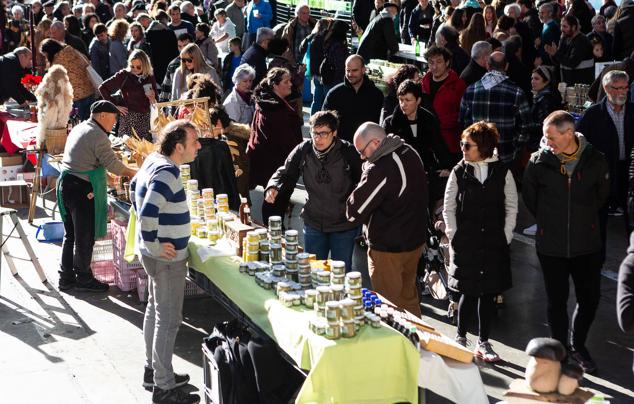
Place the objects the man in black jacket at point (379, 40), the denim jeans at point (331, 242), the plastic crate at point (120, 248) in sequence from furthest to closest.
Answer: the man in black jacket at point (379, 40), the plastic crate at point (120, 248), the denim jeans at point (331, 242)

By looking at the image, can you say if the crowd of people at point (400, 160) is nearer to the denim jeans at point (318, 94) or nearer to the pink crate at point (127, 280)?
the denim jeans at point (318, 94)

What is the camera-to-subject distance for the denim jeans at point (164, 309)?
6.45m

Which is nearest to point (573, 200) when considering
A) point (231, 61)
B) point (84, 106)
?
point (84, 106)

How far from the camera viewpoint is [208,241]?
7176 mm

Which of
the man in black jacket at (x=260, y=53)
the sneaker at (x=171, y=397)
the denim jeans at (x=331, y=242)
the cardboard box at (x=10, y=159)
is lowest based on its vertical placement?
the sneaker at (x=171, y=397)

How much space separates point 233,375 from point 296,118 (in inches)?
167

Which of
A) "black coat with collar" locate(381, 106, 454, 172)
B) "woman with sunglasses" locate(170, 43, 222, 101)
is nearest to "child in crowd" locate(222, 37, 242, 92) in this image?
"woman with sunglasses" locate(170, 43, 222, 101)

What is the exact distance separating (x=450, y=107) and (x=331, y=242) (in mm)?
2845

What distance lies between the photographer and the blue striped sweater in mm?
6273

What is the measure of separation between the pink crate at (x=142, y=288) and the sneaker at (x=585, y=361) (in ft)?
11.5

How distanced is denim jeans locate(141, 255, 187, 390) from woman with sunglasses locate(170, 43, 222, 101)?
584 centimetres

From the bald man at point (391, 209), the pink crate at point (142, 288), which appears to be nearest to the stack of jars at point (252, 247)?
the bald man at point (391, 209)

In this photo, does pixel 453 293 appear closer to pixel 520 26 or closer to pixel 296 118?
pixel 296 118

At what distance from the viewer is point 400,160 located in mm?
6832
